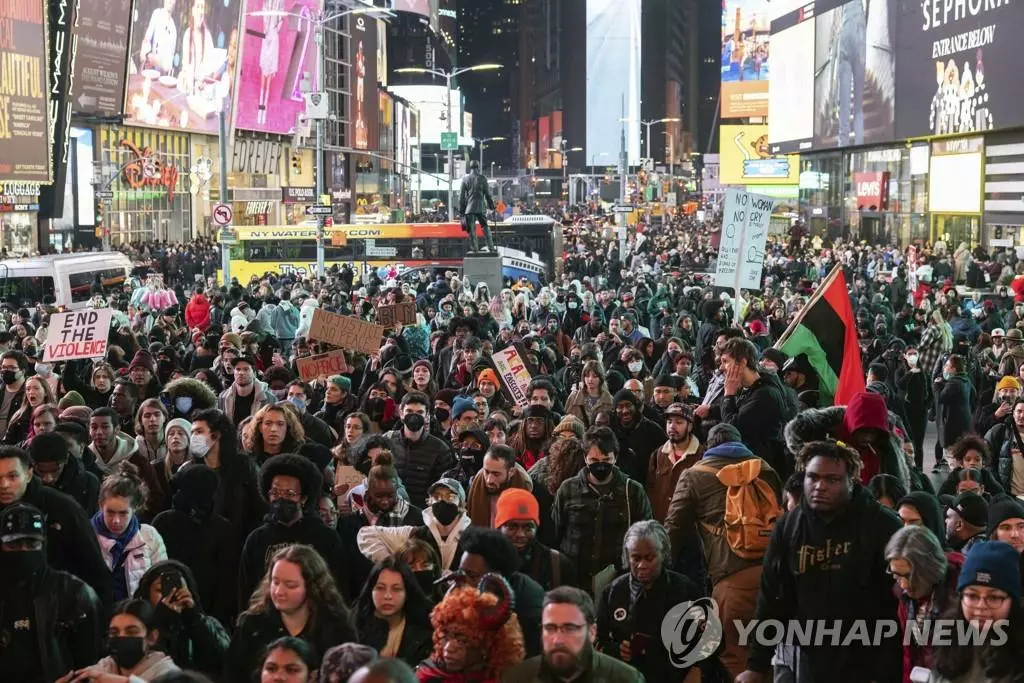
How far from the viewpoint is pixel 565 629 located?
5.23 meters

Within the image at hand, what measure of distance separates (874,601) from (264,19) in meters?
75.7

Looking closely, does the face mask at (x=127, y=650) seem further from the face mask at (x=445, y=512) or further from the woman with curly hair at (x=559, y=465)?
the woman with curly hair at (x=559, y=465)

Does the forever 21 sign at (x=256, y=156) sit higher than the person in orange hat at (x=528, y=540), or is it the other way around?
the forever 21 sign at (x=256, y=156)

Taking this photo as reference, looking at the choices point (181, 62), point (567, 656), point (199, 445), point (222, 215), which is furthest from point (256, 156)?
point (567, 656)

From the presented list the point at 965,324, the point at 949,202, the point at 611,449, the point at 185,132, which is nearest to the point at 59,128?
the point at 185,132

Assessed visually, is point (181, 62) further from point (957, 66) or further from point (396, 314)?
point (396, 314)

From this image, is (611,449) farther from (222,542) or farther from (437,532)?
(222,542)

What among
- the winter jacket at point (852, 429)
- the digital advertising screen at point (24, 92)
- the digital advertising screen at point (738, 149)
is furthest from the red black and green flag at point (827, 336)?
the digital advertising screen at point (738, 149)

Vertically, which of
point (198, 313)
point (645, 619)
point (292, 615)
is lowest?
point (198, 313)

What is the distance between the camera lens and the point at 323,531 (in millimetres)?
7082

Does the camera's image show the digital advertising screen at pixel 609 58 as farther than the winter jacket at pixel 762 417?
Yes

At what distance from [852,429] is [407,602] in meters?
2.59

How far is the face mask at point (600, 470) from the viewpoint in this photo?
807 centimetres

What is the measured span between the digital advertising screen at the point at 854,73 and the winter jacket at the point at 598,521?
54.1 m
